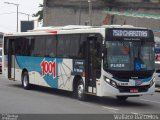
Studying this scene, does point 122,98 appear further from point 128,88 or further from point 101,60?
point 101,60

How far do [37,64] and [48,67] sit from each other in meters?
1.48

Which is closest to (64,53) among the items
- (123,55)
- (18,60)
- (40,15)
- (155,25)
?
(123,55)

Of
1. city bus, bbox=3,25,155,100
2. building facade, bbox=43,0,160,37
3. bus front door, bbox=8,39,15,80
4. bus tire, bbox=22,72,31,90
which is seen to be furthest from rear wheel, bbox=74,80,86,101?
building facade, bbox=43,0,160,37

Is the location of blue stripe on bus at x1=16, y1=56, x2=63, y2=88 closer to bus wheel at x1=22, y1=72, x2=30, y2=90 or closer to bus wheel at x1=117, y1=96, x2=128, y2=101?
bus wheel at x1=22, y1=72, x2=30, y2=90

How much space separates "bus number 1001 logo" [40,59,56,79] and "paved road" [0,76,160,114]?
1014mm

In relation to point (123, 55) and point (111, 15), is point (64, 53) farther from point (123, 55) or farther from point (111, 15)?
point (111, 15)

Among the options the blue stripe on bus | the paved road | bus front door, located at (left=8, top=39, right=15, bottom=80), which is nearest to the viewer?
the paved road

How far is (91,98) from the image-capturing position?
857 inches

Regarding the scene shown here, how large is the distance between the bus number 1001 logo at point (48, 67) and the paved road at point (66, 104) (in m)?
1.01

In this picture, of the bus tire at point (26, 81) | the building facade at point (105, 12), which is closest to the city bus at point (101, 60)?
the bus tire at point (26, 81)

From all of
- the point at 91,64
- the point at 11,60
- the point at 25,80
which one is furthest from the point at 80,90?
the point at 11,60

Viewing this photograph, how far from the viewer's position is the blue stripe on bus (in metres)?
23.4

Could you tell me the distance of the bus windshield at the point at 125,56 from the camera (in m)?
19.1

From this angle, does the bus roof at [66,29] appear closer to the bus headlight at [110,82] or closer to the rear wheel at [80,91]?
the bus headlight at [110,82]
